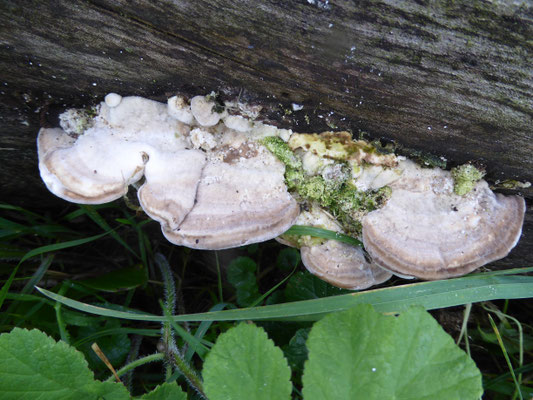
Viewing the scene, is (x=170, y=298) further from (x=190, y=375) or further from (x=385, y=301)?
(x=385, y=301)

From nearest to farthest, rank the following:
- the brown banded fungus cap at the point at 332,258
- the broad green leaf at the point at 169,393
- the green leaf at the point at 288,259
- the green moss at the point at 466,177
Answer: the broad green leaf at the point at 169,393, the green moss at the point at 466,177, the brown banded fungus cap at the point at 332,258, the green leaf at the point at 288,259

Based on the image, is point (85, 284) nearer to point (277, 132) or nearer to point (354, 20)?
point (277, 132)

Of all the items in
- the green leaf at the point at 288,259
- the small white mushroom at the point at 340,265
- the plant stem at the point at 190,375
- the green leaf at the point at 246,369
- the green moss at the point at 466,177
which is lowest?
the plant stem at the point at 190,375

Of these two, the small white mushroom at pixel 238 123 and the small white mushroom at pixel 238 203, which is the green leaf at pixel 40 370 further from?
the small white mushroom at pixel 238 123

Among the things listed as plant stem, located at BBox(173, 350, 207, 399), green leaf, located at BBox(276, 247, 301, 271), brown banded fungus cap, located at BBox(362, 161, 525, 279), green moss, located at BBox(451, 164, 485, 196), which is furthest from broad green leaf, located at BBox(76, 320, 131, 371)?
green moss, located at BBox(451, 164, 485, 196)

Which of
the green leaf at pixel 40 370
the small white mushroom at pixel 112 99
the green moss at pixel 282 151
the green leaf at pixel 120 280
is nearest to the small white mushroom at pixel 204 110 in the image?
the green moss at pixel 282 151

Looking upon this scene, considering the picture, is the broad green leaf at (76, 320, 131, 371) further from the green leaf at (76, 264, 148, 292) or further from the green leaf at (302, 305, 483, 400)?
the green leaf at (302, 305, 483, 400)

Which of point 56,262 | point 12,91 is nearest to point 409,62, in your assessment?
point 12,91
